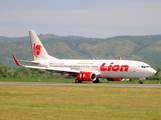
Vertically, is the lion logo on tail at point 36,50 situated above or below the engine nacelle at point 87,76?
above

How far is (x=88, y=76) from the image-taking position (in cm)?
7050

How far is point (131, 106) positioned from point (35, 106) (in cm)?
652

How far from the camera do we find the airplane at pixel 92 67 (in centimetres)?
6856

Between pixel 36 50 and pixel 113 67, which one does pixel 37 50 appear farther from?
pixel 113 67

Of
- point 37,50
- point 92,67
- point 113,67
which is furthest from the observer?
point 37,50

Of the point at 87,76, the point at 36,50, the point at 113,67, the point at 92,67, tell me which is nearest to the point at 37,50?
the point at 36,50

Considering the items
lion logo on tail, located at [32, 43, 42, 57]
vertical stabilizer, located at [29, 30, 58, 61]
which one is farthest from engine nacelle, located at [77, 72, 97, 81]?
lion logo on tail, located at [32, 43, 42, 57]

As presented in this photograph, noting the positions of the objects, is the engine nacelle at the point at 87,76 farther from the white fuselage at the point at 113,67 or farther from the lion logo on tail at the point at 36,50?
the lion logo on tail at the point at 36,50

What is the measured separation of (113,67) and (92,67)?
15.0ft

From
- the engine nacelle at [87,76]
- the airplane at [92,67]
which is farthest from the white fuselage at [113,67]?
the engine nacelle at [87,76]

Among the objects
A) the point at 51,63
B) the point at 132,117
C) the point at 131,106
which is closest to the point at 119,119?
the point at 132,117

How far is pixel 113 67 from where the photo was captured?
70250mm

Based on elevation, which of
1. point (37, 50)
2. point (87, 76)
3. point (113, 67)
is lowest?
point (87, 76)

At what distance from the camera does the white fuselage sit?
6819cm
